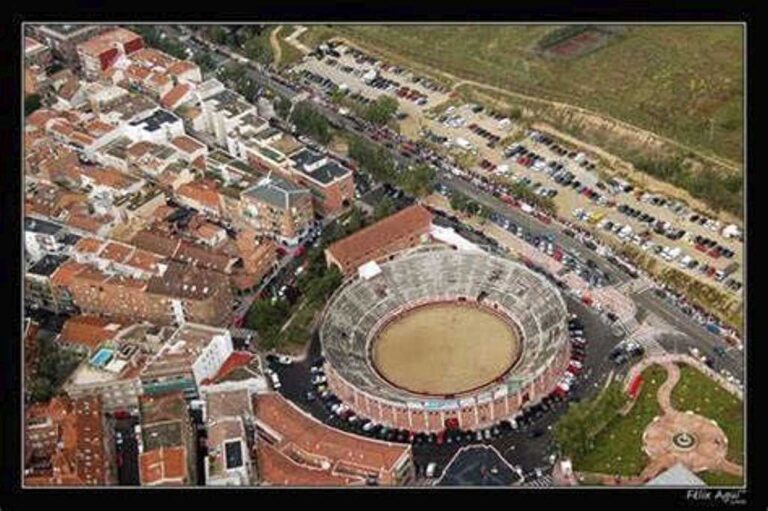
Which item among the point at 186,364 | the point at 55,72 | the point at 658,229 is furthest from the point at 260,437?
the point at 55,72

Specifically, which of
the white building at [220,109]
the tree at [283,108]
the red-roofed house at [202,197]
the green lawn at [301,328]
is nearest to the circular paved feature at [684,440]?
the green lawn at [301,328]

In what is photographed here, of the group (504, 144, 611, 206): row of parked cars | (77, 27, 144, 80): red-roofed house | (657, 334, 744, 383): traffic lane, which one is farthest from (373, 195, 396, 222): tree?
(77, 27, 144, 80): red-roofed house

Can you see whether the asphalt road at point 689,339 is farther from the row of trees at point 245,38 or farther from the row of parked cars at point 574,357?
the row of trees at point 245,38

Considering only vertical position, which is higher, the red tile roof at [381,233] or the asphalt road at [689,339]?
the red tile roof at [381,233]

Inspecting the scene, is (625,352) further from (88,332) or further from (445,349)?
(88,332)

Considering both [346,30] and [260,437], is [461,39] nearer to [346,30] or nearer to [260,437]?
[346,30]

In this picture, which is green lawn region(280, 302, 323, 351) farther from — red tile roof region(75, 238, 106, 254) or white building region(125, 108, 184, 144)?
white building region(125, 108, 184, 144)
